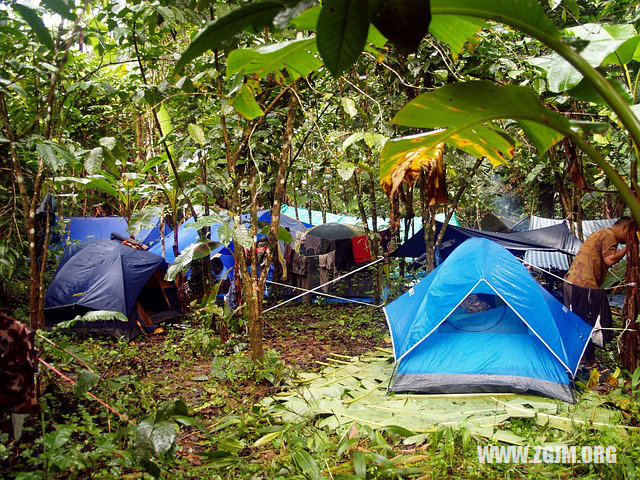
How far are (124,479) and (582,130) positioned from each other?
2671 mm

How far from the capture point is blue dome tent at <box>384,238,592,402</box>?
148 inches

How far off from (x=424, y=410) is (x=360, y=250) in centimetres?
484

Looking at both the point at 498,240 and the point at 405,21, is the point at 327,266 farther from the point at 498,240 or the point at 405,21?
the point at 405,21

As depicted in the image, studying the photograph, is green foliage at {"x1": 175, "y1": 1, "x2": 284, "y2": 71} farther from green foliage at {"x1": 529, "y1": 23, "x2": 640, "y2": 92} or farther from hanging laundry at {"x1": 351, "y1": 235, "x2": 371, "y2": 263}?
hanging laundry at {"x1": 351, "y1": 235, "x2": 371, "y2": 263}

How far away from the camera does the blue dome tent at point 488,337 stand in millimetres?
3771

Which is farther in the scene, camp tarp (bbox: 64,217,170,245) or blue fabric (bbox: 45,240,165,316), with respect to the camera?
camp tarp (bbox: 64,217,170,245)

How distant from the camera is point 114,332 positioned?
588 centimetres

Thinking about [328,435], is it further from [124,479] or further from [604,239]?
[604,239]

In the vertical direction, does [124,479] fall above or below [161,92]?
below

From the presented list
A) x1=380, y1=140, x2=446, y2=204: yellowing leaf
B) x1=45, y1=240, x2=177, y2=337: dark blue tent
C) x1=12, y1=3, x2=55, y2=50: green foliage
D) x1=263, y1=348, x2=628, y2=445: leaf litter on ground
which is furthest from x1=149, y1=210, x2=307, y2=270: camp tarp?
x1=12, y1=3, x2=55, y2=50: green foliage

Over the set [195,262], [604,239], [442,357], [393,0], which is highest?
[393,0]

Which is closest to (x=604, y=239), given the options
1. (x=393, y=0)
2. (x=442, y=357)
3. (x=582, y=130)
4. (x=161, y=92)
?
(x=442, y=357)

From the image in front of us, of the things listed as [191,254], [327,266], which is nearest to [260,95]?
[191,254]

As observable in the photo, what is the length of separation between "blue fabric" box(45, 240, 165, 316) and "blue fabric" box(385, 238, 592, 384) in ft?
11.7
